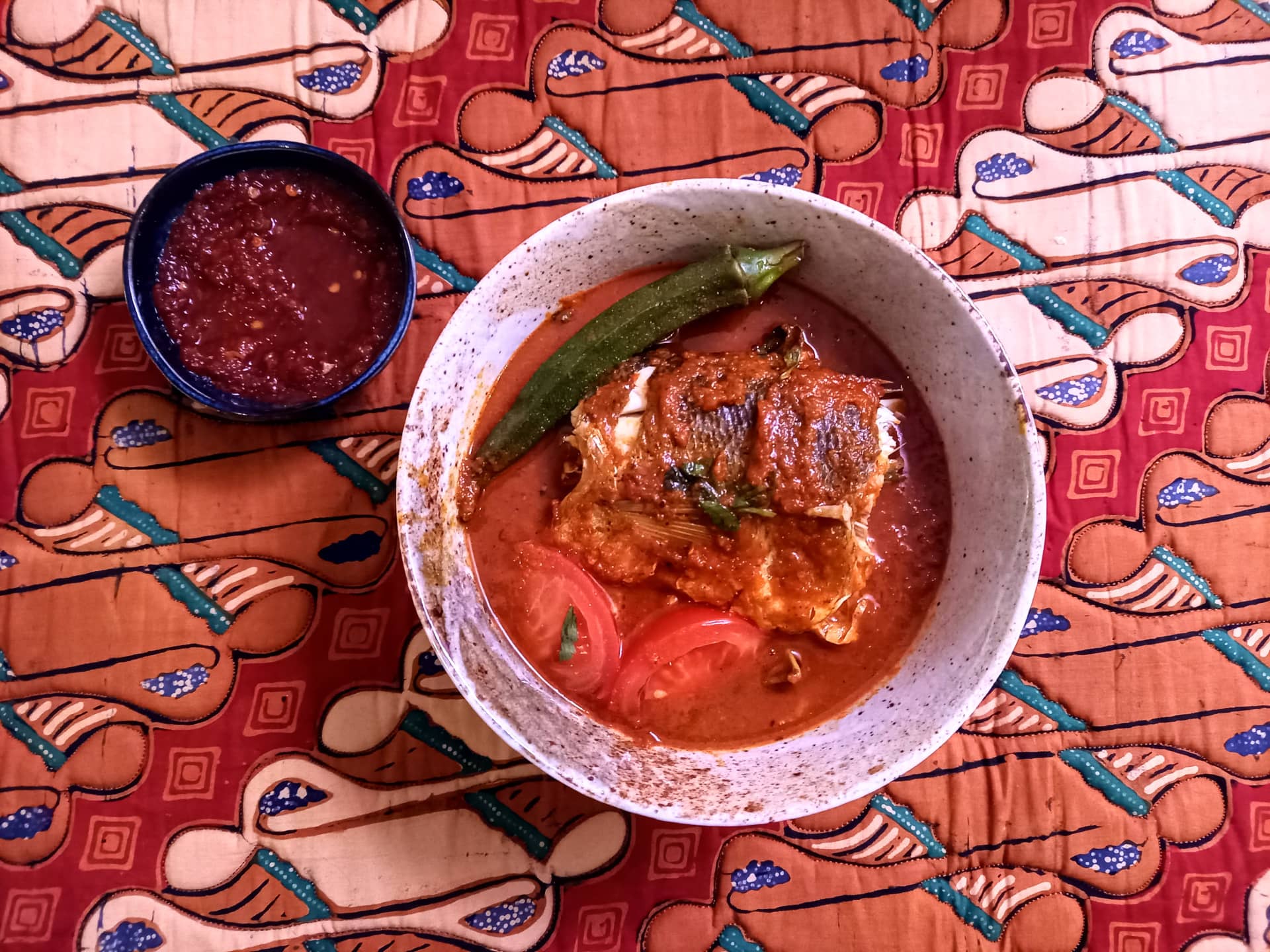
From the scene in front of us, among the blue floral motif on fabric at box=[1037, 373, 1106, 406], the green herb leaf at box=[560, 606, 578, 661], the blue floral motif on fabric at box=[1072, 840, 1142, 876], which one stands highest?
the blue floral motif on fabric at box=[1037, 373, 1106, 406]

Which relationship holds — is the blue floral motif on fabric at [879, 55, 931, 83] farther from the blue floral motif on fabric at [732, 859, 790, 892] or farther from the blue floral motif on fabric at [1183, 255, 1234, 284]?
the blue floral motif on fabric at [732, 859, 790, 892]

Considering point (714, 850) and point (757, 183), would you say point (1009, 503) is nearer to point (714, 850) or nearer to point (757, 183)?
point (757, 183)

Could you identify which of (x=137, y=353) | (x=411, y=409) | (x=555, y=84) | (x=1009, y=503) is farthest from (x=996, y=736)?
(x=137, y=353)

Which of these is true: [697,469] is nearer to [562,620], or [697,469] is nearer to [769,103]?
[562,620]

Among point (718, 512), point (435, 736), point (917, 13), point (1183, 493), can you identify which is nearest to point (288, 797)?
point (435, 736)

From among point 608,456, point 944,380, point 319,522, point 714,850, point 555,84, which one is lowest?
point 714,850

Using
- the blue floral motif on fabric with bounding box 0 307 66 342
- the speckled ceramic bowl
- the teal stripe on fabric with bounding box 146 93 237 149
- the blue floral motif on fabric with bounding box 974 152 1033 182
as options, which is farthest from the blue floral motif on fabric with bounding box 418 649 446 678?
the blue floral motif on fabric with bounding box 974 152 1033 182
